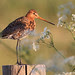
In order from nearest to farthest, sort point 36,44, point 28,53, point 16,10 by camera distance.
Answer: point 36,44 → point 28,53 → point 16,10

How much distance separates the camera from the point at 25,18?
19.5 ft

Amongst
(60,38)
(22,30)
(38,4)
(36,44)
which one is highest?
(38,4)

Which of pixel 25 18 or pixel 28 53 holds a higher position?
pixel 25 18

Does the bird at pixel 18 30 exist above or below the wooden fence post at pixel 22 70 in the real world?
above

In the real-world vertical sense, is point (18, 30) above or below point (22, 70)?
above

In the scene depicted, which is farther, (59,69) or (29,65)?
(29,65)

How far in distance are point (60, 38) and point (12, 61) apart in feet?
9.31

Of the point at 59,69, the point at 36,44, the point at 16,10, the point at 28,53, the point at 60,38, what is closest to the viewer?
the point at 59,69

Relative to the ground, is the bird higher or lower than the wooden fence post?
higher

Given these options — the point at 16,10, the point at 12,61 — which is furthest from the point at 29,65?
the point at 16,10

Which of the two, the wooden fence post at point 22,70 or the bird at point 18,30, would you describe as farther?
the bird at point 18,30

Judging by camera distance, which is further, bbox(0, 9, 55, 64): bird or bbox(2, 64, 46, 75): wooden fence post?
bbox(0, 9, 55, 64): bird

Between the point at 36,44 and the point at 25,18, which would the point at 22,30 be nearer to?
the point at 25,18

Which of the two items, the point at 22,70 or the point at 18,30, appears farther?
the point at 18,30
